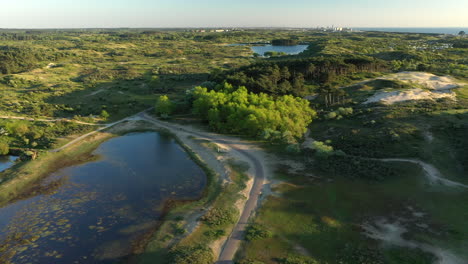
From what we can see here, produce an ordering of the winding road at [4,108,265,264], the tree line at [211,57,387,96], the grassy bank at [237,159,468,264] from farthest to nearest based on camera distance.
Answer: the tree line at [211,57,387,96], the winding road at [4,108,265,264], the grassy bank at [237,159,468,264]

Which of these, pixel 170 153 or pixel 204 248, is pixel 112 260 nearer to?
pixel 204 248

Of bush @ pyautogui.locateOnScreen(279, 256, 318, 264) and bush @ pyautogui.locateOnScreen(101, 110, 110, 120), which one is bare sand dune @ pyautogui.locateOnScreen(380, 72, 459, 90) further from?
bush @ pyautogui.locateOnScreen(101, 110, 110, 120)

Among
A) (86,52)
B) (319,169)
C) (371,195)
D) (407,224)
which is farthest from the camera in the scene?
(86,52)

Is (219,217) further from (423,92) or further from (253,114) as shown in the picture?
(423,92)

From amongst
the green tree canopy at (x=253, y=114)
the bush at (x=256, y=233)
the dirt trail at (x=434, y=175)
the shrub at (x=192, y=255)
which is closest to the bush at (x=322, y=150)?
the green tree canopy at (x=253, y=114)

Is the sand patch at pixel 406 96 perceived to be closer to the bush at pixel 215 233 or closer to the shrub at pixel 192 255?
the bush at pixel 215 233

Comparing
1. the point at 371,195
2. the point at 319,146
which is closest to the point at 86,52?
the point at 319,146

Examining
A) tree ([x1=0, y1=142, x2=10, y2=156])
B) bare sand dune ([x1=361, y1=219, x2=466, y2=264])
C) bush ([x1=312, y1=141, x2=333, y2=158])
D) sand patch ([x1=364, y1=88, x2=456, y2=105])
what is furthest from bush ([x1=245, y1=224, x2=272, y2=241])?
sand patch ([x1=364, y1=88, x2=456, y2=105])
